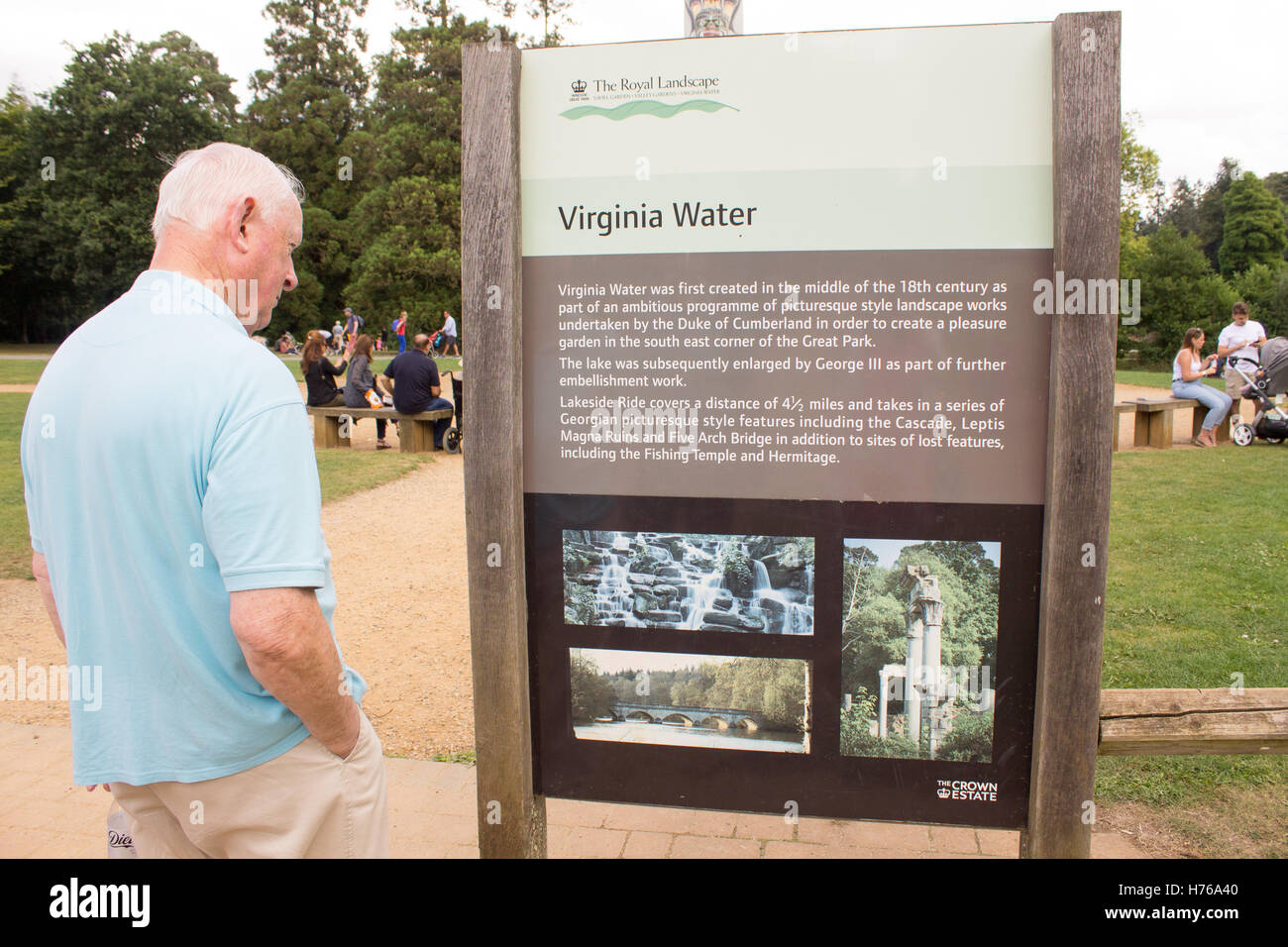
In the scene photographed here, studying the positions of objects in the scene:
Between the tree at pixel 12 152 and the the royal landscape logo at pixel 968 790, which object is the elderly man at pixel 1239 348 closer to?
the the royal landscape logo at pixel 968 790

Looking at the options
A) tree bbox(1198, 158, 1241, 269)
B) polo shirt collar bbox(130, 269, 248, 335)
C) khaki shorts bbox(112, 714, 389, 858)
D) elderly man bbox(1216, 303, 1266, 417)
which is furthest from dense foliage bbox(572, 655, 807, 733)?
tree bbox(1198, 158, 1241, 269)

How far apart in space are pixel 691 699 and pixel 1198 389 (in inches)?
491

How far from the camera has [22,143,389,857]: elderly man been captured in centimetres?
171

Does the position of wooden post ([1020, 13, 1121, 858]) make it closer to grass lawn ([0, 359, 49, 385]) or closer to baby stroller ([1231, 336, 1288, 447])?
baby stroller ([1231, 336, 1288, 447])

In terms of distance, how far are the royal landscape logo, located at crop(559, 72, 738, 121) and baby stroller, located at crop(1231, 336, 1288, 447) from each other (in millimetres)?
12106

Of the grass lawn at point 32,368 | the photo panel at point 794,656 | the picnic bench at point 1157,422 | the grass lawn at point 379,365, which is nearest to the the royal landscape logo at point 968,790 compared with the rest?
the photo panel at point 794,656

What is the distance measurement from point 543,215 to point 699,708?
129 centimetres

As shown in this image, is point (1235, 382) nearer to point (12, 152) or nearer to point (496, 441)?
point (496, 441)

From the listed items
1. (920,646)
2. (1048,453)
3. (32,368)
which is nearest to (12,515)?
A: (920,646)

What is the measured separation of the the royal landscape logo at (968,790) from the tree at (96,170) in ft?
157

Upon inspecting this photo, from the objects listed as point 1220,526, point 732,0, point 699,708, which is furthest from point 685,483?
point 1220,526

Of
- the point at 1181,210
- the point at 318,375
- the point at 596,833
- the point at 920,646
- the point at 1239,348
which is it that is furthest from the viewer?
the point at 1181,210

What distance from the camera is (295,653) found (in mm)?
1786

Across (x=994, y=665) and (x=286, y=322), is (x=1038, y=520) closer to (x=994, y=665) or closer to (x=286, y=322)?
(x=994, y=665)
